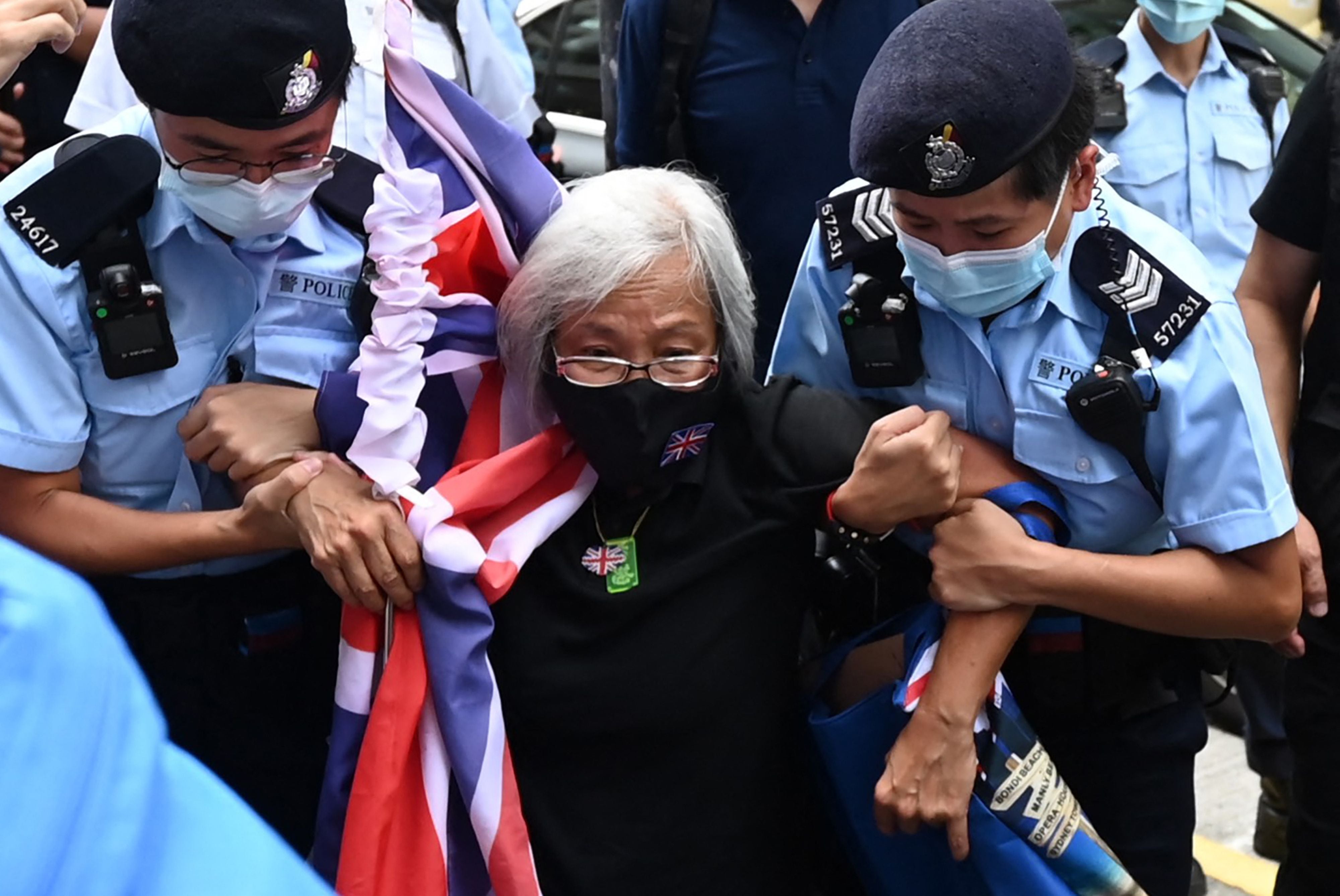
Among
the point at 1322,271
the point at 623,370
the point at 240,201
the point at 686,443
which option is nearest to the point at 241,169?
the point at 240,201

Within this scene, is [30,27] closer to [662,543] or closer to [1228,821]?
[662,543]

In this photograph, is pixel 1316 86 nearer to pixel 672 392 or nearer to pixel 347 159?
pixel 672 392

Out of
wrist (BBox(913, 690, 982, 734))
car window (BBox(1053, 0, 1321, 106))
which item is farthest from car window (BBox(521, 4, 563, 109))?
wrist (BBox(913, 690, 982, 734))

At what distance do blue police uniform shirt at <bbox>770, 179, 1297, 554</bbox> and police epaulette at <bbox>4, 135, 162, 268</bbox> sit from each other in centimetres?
94

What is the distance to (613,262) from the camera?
2.21 m

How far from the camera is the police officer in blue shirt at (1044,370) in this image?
2.07 m

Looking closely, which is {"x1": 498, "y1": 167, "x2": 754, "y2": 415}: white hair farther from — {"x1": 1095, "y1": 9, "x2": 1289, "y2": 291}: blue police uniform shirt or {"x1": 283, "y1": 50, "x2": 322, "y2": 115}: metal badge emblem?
{"x1": 1095, "y1": 9, "x2": 1289, "y2": 291}: blue police uniform shirt

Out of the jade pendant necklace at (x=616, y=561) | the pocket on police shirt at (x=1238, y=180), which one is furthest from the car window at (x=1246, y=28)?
the jade pendant necklace at (x=616, y=561)

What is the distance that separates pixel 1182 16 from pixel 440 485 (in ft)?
7.83

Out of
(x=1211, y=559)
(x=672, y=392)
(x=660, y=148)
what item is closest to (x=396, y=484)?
(x=672, y=392)

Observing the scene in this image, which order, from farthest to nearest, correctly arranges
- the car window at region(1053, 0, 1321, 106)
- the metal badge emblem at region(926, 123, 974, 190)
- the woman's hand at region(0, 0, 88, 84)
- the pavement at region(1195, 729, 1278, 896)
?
1. the car window at region(1053, 0, 1321, 106)
2. the pavement at region(1195, 729, 1278, 896)
3. the woman's hand at region(0, 0, 88, 84)
4. the metal badge emblem at region(926, 123, 974, 190)

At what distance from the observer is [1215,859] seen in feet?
11.9

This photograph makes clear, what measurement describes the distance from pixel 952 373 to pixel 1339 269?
0.68 m

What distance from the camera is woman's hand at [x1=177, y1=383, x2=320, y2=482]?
220 centimetres
